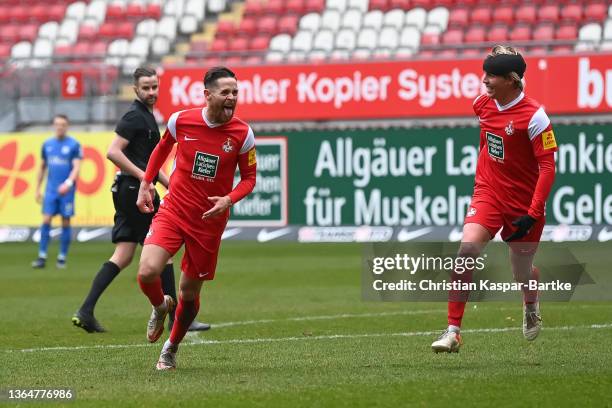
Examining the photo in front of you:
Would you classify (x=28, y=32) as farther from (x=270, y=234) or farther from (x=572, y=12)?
(x=572, y=12)

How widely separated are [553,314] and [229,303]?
3.71 meters

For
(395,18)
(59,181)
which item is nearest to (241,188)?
(59,181)

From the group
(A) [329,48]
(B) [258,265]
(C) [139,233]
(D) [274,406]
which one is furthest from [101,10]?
(D) [274,406]

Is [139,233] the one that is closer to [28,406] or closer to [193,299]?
[193,299]

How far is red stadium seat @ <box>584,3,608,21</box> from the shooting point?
24.9 metres

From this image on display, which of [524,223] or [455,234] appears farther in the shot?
[455,234]

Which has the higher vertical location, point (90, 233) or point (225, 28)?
point (225, 28)

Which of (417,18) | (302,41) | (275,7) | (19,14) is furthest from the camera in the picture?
(19,14)

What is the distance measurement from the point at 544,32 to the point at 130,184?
53.6ft

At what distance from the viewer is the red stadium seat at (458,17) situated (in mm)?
26281

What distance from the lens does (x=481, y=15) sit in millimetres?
26391

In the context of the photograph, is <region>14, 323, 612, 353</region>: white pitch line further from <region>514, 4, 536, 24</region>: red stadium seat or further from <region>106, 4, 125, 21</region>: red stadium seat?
<region>106, 4, 125, 21</region>: red stadium seat

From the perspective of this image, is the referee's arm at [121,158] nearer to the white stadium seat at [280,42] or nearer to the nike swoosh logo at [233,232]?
the nike swoosh logo at [233,232]

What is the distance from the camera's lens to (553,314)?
11.6 m
